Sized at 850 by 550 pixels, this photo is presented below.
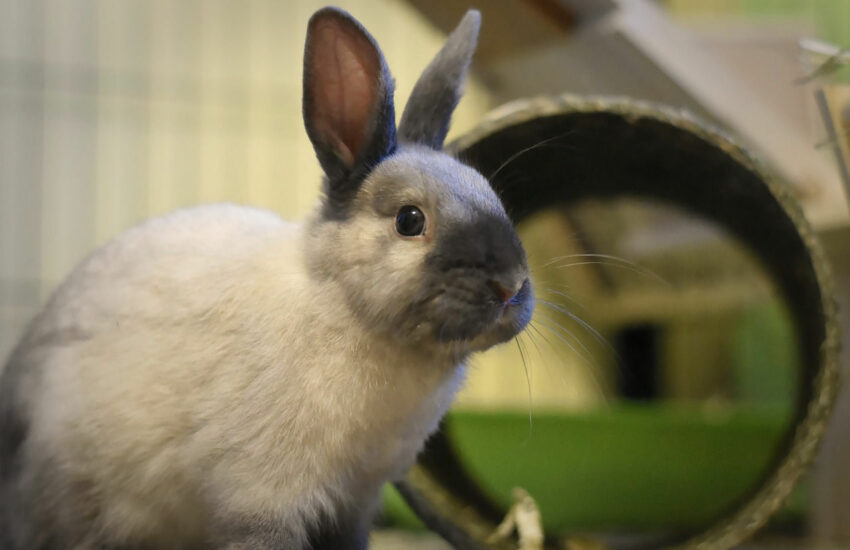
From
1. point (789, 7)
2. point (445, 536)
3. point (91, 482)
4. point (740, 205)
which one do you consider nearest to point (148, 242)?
point (91, 482)

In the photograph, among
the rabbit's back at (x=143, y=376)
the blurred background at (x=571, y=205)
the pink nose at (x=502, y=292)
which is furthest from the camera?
the blurred background at (x=571, y=205)

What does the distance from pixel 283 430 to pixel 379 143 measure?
0.43m

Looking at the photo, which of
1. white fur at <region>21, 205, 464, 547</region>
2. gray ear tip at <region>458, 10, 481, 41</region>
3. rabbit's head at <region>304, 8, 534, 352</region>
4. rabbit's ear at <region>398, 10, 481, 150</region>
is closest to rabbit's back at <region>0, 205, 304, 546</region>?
white fur at <region>21, 205, 464, 547</region>

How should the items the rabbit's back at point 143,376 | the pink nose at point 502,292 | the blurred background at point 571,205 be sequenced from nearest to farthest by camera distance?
the pink nose at point 502,292 < the rabbit's back at point 143,376 < the blurred background at point 571,205

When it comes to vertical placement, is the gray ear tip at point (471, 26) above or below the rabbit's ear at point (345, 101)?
above

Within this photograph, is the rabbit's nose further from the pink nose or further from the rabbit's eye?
the rabbit's eye

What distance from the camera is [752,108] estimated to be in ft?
6.56

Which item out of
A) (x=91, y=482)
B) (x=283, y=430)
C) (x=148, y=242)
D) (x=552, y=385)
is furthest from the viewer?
(x=552, y=385)

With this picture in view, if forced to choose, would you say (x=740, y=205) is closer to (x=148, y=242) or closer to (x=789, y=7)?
(x=148, y=242)

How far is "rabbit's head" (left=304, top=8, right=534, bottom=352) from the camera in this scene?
109 centimetres

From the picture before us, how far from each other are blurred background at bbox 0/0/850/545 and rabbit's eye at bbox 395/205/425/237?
1.23 ft

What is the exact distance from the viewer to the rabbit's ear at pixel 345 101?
1166 millimetres

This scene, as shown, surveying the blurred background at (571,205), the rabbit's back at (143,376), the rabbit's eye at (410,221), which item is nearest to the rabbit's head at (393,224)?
the rabbit's eye at (410,221)

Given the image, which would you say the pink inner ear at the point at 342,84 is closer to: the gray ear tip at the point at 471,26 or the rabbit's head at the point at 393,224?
the rabbit's head at the point at 393,224
